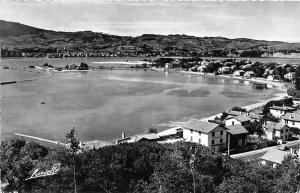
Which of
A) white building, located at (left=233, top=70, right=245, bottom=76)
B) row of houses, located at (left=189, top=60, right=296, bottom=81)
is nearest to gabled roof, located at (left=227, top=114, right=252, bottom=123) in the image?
row of houses, located at (left=189, top=60, right=296, bottom=81)

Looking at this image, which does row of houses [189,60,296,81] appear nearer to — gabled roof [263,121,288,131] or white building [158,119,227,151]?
gabled roof [263,121,288,131]

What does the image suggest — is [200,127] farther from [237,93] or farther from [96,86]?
[96,86]

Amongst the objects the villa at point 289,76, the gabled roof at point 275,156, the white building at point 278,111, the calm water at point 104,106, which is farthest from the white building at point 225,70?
the gabled roof at point 275,156

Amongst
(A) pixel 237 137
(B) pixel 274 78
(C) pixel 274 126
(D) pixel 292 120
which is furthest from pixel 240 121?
(B) pixel 274 78

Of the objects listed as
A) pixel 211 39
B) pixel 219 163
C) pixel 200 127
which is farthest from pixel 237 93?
pixel 211 39

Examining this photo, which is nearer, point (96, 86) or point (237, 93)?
point (237, 93)

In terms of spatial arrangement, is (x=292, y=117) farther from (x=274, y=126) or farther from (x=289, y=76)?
(x=289, y=76)
